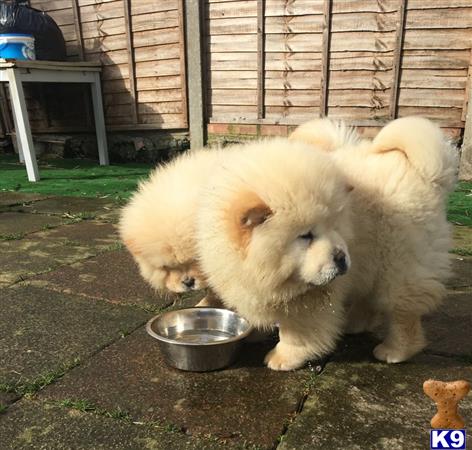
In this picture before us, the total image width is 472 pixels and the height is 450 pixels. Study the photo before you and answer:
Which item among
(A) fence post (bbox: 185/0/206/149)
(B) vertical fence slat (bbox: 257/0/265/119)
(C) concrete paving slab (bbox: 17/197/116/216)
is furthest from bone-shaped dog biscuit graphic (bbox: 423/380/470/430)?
(A) fence post (bbox: 185/0/206/149)

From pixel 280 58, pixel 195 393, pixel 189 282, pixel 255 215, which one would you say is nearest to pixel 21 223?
pixel 189 282

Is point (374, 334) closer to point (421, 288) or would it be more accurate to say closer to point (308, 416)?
point (421, 288)

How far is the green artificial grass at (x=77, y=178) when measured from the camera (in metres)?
6.41

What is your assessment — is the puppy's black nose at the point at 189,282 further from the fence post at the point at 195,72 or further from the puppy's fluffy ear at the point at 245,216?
the fence post at the point at 195,72

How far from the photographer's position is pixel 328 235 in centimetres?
182

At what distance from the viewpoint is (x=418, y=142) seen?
84.3 inches

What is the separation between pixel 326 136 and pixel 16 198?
473 centimetres

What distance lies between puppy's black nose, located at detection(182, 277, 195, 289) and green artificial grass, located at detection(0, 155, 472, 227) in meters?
3.30

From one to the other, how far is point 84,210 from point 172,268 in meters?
3.31

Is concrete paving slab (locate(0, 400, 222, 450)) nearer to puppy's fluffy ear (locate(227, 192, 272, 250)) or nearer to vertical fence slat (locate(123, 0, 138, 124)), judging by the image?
puppy's fluffy ear (locate(227, 192, 272, 250))

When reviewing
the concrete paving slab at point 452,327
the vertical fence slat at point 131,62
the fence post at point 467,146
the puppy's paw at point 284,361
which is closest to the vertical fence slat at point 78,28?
the vertical fence slat at point 131,62

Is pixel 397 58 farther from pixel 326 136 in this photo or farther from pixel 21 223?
pixel 21 223

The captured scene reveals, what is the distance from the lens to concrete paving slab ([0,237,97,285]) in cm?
344

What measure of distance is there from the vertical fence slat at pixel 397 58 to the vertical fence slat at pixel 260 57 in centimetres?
192
